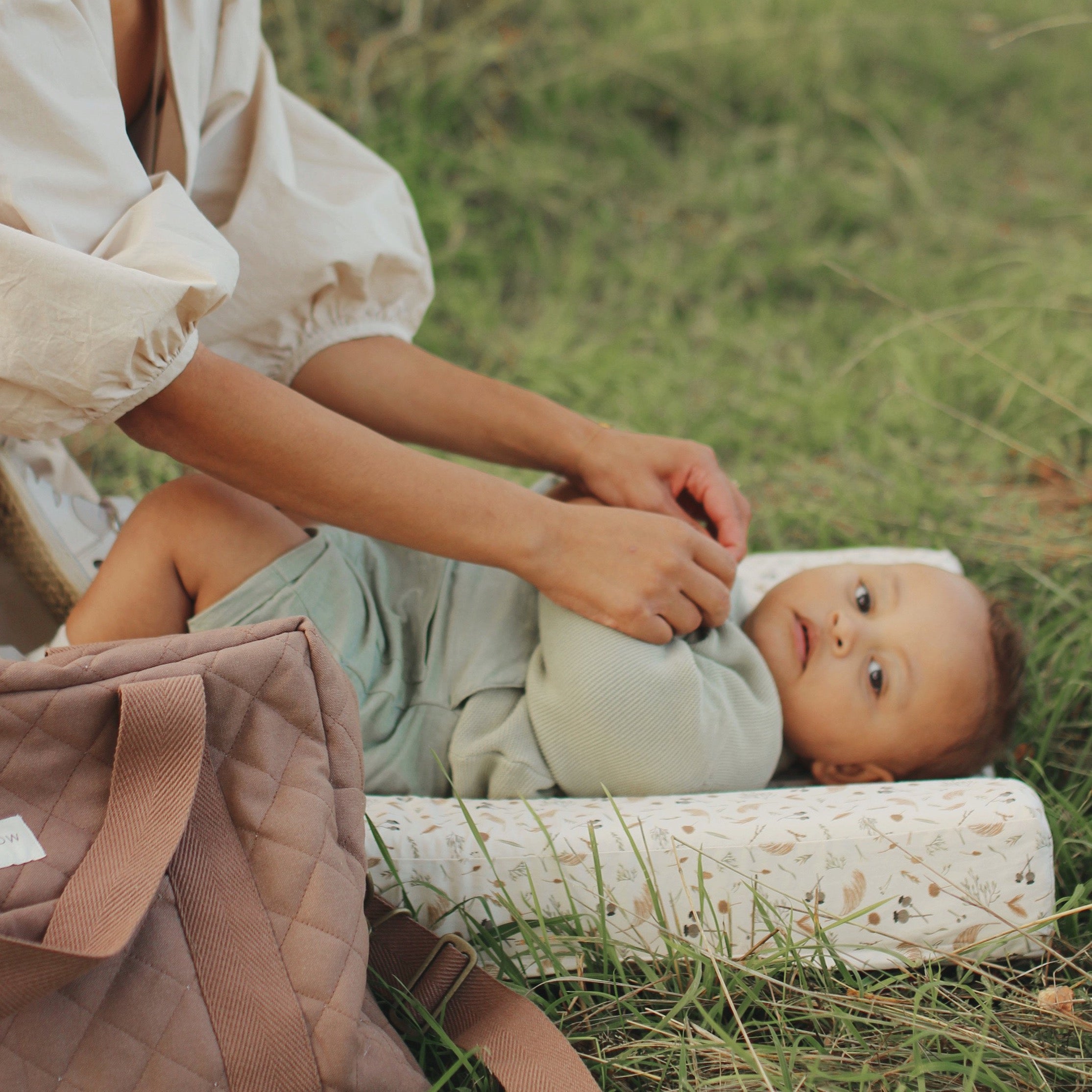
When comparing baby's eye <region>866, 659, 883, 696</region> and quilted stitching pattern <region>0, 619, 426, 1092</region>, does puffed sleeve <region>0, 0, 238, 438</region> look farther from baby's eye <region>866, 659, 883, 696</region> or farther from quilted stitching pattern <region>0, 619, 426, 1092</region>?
baby's eye <region>866, 659, 883, 696</region>

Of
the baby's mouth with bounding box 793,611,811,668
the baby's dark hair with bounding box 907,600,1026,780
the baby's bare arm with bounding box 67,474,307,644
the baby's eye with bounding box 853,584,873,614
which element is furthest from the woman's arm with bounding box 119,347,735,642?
the baby's dark hair with bounding box 907,600,1026,780

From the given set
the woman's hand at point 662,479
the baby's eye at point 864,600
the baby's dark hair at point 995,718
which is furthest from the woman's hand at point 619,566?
the baby's dark hair at point 995,718

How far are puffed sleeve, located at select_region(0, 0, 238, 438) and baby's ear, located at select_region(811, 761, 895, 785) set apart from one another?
112 cm

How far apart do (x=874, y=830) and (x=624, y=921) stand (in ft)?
1.03

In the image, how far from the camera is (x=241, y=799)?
0.97 m

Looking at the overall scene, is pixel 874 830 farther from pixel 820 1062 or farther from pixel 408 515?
pixel 408 515

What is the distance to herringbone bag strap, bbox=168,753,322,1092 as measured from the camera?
863mm

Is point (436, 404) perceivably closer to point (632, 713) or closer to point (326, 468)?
point (326, 468)

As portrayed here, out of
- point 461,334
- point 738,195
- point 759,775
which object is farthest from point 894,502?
point 738,195

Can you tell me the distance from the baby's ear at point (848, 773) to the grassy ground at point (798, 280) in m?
0.23

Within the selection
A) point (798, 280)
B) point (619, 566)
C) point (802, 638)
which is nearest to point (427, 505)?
point (619, 566)

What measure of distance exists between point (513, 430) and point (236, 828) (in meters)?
0.81

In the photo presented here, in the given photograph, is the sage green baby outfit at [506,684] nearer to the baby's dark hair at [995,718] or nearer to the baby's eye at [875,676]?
the baby's eye at [875,676]

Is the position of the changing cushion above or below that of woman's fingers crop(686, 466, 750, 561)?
below
